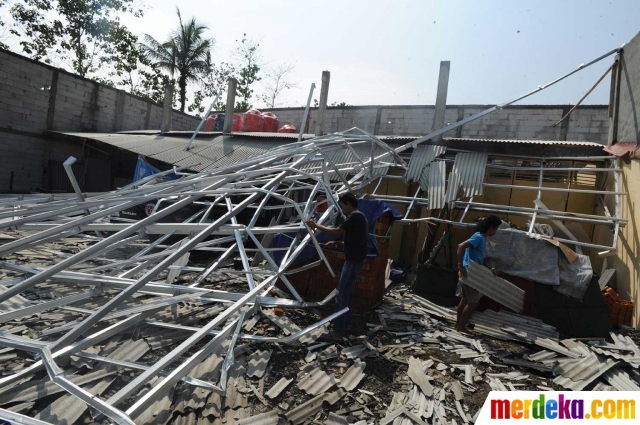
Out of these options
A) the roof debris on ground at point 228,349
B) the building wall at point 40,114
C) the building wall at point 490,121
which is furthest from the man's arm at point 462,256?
the building wall at point 40,114

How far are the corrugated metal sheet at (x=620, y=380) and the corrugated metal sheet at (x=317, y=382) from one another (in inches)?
121

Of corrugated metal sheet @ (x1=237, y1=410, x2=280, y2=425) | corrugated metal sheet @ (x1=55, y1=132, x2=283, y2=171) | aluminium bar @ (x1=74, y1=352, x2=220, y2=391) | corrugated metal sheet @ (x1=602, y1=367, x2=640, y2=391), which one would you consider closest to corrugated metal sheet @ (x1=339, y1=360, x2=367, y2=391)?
corrugated metal sheet @ (x1=237, y1=410, x2=280, y2=425)

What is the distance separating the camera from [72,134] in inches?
584

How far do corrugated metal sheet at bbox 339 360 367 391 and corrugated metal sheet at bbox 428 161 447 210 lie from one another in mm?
4383

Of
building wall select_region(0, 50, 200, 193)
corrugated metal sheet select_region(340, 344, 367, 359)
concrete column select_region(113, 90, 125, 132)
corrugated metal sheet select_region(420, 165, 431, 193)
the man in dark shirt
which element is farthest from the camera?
concrete column select_region(113, 90, 125, 132)

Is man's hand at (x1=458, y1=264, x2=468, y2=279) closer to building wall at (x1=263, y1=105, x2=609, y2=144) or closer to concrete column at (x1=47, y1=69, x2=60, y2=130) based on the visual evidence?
building wall at (x1=263, y1=105, x2=609, y2=144)

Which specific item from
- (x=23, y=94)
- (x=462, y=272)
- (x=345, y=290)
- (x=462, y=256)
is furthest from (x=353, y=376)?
(x=23, y=94)

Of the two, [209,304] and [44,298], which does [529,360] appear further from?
[44,298]

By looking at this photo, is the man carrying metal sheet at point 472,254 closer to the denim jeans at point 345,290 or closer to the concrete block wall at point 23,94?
the denim jeans at point 345,290

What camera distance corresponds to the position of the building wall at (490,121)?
14258 millimetres

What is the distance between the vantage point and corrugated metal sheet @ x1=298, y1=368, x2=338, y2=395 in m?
3.65

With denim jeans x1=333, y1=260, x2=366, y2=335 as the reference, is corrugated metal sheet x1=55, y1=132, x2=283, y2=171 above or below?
above

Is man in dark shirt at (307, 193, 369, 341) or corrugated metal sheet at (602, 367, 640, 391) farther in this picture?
man in dark shirt at (307, 193, 369, 341)

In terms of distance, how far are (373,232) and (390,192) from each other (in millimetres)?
3895
